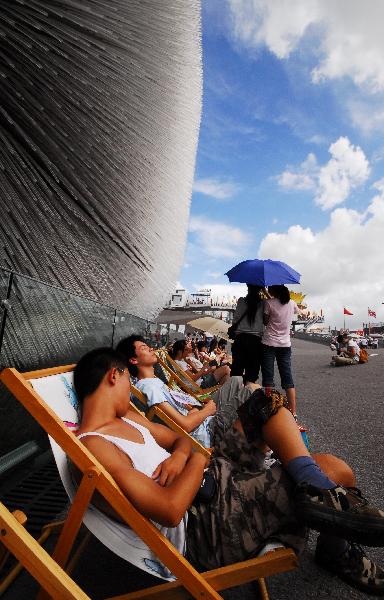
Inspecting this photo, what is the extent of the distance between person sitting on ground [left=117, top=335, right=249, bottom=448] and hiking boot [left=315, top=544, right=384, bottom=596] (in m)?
0.88

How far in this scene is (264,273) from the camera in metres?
4.48

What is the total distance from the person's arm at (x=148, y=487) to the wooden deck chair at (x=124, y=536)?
3 centimetres

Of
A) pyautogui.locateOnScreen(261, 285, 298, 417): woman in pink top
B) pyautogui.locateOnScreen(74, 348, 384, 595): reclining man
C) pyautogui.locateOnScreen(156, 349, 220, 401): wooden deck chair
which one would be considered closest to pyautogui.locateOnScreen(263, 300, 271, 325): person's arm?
pyautogui.locateOnScreen(261, 285, 298, 417): woman in pink top

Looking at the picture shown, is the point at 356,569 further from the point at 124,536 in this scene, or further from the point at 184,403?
the point at 184,403

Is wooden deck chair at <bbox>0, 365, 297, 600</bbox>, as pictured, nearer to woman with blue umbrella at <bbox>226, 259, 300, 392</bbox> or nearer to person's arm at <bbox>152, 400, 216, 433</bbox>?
person's arm at <bbox>152, 400, 216, 433</bbox>

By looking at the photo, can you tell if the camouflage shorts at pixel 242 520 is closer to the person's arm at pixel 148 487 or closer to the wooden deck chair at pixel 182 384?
the person's arm at pixel 148 487

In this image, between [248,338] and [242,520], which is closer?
[242,520]

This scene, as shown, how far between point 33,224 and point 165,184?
2.37m

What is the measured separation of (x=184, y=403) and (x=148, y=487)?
1.93 metres

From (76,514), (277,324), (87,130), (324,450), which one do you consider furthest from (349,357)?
(76,514)

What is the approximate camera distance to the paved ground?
A: 54.8 inches

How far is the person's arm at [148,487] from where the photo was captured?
1.09 m

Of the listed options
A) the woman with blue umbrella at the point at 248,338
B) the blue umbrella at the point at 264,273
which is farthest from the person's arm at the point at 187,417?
the blue umbrella at the point at 264,273

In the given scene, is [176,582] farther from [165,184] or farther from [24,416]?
[165,184]
